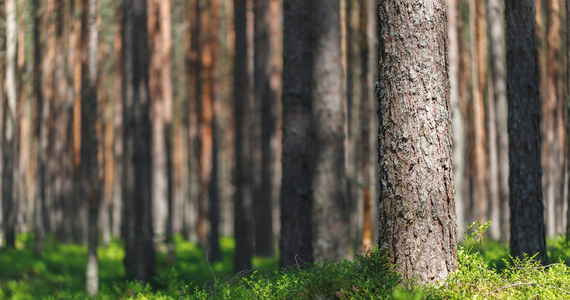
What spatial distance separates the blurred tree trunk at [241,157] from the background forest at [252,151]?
0.11ft

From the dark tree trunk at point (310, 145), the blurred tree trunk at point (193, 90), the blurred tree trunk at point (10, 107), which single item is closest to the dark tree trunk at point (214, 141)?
the blurred tree trunk at point (193, 90)

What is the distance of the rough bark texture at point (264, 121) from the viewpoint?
14566 mm

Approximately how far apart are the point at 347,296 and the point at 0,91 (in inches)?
695

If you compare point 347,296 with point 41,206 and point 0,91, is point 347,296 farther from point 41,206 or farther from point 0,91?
point 0,91

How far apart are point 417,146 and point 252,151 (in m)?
13.4

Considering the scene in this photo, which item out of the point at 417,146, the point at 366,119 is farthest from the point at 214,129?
the point at 417,146

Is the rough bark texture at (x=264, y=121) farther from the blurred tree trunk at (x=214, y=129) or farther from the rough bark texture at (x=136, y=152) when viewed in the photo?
the rough bark texture at (x=136, y=152)

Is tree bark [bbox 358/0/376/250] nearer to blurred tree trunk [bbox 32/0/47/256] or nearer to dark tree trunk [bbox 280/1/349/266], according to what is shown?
dark tree trunk [bbox 280/1/349/266]

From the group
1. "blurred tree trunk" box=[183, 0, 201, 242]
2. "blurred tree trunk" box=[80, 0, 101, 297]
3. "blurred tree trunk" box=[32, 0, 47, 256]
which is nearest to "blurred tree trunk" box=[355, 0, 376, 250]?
"blurred tree trunk" box=[80, 0, 101, 297]

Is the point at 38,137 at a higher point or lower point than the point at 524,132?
lower

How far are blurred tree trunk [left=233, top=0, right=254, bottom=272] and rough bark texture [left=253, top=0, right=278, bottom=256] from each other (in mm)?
1769

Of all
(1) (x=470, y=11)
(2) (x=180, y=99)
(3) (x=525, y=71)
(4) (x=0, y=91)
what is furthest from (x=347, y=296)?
(2) (x=180, y=99)

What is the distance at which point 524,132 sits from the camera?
681 centimetres

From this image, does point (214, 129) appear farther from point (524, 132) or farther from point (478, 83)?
point (524, 132)
